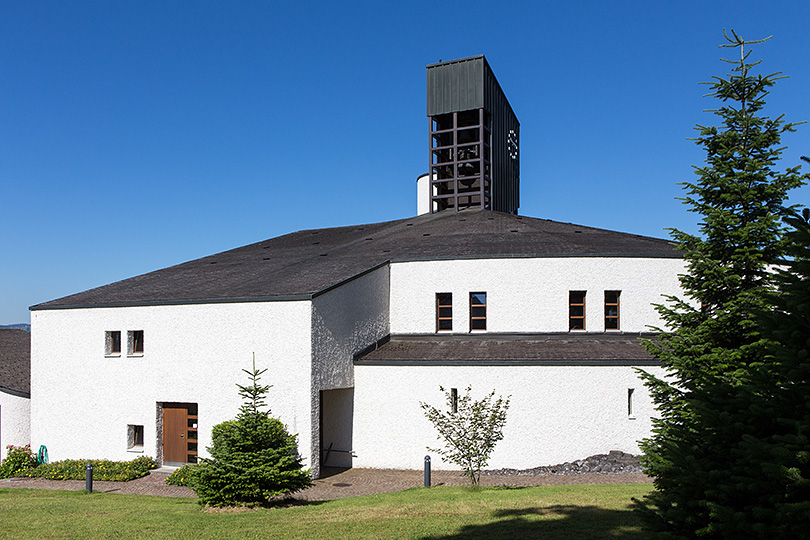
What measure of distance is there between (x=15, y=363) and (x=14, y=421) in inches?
165

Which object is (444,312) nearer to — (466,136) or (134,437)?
(134,437)

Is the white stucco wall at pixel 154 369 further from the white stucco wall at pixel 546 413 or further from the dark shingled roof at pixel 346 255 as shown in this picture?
the white stucco wall at pixel 546 413

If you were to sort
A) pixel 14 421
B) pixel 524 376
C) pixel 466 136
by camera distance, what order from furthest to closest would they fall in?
pixel 466 136 → pixel 14 421 → pixel 524 376

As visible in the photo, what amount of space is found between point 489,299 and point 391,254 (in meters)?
4.51

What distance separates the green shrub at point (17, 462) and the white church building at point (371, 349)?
1.60 feet

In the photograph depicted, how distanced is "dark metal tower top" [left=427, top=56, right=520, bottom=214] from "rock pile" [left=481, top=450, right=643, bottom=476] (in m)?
19.4

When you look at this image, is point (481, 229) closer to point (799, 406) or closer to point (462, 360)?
point (462, 360)

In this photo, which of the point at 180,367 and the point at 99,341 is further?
the point at 99,341

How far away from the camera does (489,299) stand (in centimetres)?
2300

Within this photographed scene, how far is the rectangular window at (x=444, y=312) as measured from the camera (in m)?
23.5

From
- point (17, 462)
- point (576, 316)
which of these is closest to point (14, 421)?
point (17, 462)

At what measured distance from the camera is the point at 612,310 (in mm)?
22781

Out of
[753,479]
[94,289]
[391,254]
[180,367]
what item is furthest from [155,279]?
[753,479]

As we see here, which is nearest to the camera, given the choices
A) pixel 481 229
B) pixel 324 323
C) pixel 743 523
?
pixel 743 523
